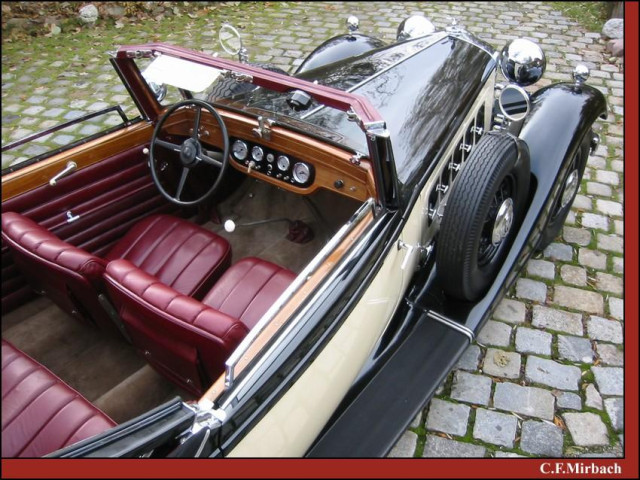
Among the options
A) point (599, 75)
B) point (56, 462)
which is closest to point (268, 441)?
point (56, 462)

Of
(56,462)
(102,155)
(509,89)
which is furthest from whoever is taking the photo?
(509,89)

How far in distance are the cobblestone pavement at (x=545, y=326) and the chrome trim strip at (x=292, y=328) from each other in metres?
1.15

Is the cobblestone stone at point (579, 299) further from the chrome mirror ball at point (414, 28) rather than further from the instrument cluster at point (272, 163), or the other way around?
the chrome mirror ball at point (414, 28)

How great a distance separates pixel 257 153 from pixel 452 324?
4.72 feet

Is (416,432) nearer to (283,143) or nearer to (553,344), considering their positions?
(553,344)

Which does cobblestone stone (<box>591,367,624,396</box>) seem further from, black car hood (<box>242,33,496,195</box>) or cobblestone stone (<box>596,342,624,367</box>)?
black car hood (<box>242,33,496,195</box>)

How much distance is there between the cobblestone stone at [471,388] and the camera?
2.92 meters

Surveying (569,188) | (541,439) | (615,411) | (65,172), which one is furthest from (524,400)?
(65,172)

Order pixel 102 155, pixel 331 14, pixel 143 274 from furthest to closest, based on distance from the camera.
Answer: pixel 331 14 < pixel 102 155 < pixel 143 274

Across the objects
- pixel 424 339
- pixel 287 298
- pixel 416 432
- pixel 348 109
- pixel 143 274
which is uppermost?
pixel 348 109

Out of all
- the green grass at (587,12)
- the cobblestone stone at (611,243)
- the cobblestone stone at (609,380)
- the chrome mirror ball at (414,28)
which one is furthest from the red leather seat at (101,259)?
the green grass at (587,12)

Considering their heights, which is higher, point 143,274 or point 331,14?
point 143,274

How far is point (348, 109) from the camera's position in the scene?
85.9 inches

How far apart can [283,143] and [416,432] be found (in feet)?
5.55
